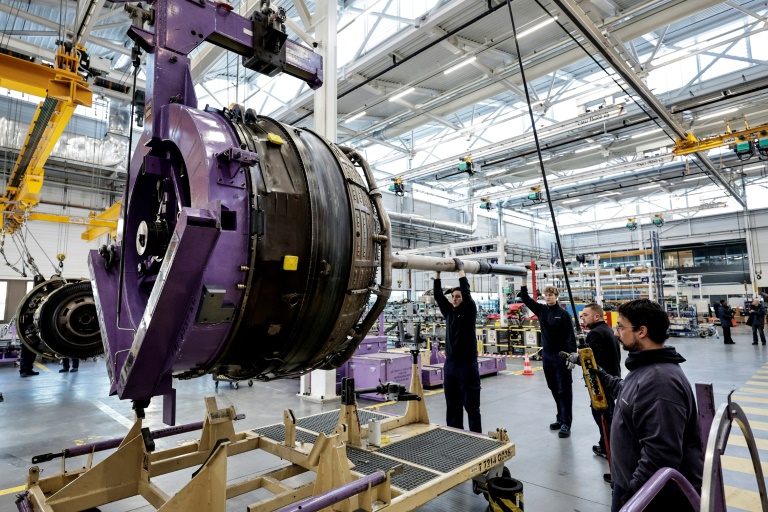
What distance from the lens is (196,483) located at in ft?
7.42

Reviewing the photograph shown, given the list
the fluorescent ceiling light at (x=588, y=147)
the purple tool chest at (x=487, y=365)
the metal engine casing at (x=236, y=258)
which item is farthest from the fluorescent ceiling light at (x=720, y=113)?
the metal engine casing at (x=236, y=258)

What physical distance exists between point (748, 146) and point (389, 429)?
44.5 feet

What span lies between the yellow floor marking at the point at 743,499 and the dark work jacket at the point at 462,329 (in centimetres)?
241

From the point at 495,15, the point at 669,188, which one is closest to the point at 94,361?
the point at 495,15

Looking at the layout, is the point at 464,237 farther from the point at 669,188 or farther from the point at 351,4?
the point at 351,4

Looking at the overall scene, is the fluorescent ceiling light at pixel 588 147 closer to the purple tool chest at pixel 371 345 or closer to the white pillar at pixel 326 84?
the purple tool chest at pixel 371 345

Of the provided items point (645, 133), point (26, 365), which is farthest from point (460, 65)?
point (26, 365)

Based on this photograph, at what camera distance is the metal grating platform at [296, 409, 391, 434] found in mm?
4253

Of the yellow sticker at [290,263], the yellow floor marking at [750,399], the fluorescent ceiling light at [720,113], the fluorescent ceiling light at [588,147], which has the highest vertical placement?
the fluorescent ceiling light at [588,147]

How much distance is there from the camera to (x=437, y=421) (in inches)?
234

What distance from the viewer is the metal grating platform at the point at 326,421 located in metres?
4.25

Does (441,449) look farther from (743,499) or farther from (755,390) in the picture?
(755,390)

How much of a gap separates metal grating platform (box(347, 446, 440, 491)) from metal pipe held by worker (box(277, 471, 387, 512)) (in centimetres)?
36

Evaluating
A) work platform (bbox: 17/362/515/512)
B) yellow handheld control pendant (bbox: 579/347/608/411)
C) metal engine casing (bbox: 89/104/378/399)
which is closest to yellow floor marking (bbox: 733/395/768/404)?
work platform (bbox: 17/362/515/512)
